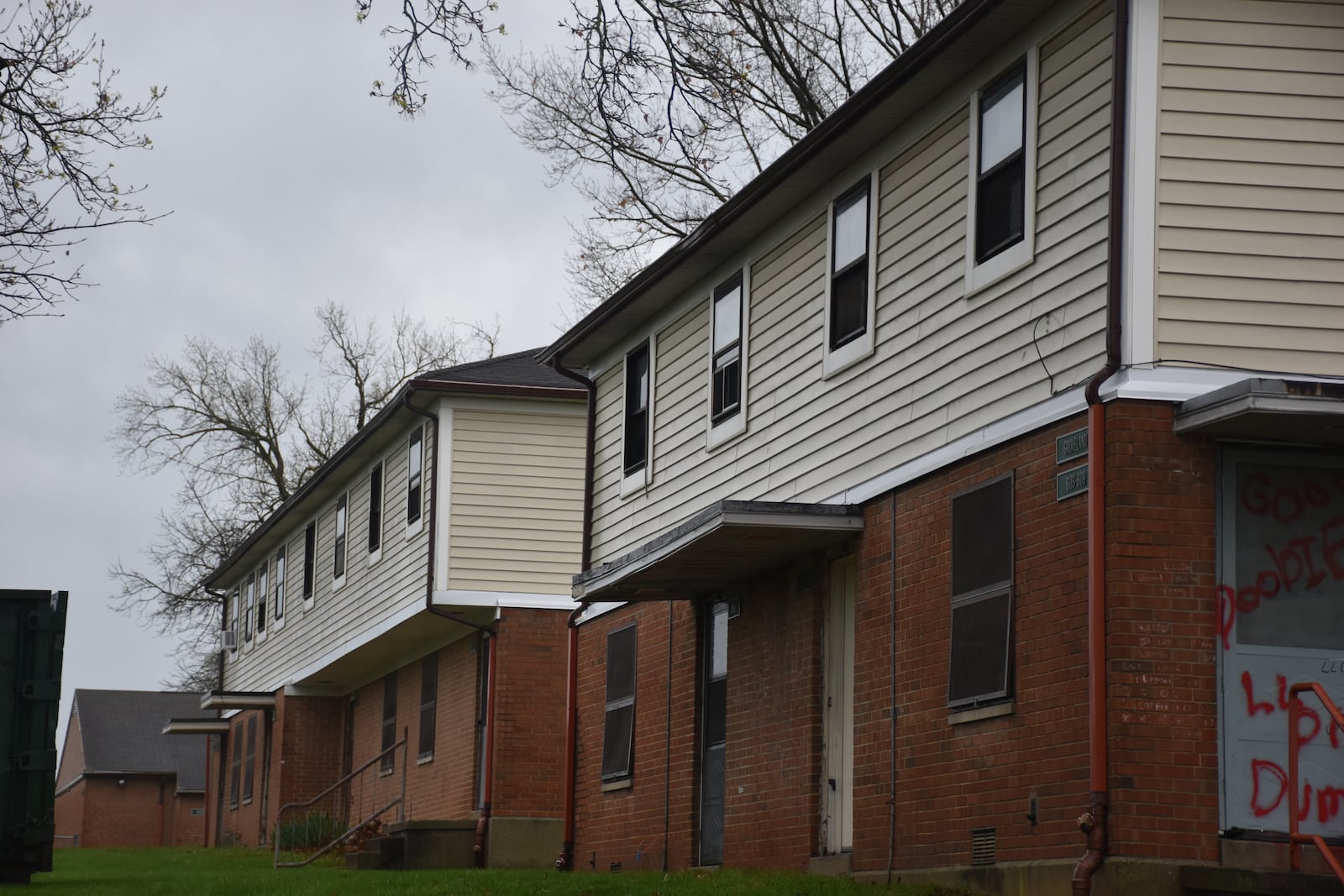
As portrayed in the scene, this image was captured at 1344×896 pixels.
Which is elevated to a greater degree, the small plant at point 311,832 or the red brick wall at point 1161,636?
the red brick wall at point 1161,636

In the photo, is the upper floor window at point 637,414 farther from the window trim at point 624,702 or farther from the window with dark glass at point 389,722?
the window with dark glass at point 389,722

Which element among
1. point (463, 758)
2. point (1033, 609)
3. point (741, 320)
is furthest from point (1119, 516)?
point (463, 758)

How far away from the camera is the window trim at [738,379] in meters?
16.2

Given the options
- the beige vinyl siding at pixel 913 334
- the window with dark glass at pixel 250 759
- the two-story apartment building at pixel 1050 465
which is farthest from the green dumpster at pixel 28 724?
the window with dark glass at pixel 250 759

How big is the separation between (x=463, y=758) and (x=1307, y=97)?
16.4m

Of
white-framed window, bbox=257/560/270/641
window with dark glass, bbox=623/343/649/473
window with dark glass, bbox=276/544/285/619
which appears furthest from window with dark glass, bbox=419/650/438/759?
white-framed window, bbox=257/560/270/641

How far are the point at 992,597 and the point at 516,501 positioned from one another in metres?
12.8

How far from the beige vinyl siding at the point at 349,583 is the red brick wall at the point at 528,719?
1566 millimetres

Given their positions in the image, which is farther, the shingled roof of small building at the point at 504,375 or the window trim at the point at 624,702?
the shingled roof of small building at the point at 504,375

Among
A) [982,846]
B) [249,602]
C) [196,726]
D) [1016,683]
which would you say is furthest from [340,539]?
[1016,683]

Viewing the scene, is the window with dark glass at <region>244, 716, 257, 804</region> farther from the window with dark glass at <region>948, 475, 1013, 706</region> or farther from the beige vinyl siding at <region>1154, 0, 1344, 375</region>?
the beige vinyl siding at <region>1154, 0, 1344, 375</region>

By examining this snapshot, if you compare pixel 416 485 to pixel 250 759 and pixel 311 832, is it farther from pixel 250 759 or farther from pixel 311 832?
pixel 250 759

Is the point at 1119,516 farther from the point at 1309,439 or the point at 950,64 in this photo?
the point at 950,64

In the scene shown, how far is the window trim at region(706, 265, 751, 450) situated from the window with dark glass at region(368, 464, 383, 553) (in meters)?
11.0
